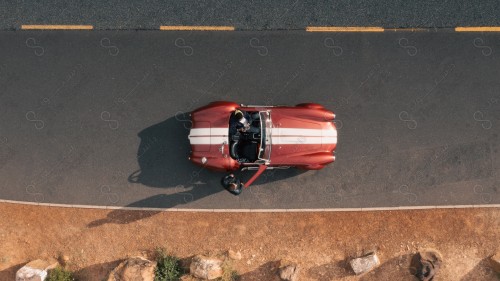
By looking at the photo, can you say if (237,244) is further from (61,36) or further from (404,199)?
(61,36)

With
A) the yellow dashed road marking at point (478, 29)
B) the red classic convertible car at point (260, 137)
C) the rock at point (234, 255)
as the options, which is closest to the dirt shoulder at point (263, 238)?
the rock at point (234, 255)

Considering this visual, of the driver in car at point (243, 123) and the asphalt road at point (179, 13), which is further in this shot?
the asphalt road at point (179, 13)

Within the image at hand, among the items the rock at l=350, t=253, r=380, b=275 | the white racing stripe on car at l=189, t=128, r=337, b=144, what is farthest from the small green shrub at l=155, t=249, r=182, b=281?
the rock at l=350, t=253, r=380, b=275

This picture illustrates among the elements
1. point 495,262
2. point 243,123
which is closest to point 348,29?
point 243,123

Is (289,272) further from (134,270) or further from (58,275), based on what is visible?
(58,275)

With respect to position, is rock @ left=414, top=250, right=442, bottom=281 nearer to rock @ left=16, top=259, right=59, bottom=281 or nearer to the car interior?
the car interior

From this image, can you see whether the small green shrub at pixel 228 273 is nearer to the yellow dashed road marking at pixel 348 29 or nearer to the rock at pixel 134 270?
the rock at pixel 134 270
